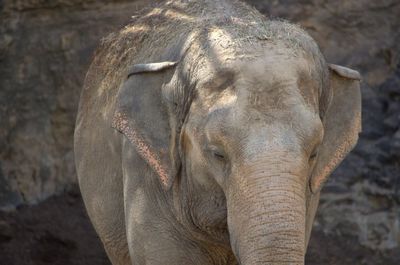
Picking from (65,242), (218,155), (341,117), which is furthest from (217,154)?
(65,242)

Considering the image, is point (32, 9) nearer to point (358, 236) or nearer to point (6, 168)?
point (6, 168)

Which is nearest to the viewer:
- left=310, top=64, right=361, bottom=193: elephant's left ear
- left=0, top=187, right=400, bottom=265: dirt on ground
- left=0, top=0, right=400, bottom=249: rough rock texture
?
left=310, top=64, right=361, bottom=193: elephant's left ear

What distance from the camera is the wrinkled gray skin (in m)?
5.12

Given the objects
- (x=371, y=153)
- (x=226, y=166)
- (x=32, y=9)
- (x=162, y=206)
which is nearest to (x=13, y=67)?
(x=32, y=9)

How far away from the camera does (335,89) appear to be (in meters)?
5.88

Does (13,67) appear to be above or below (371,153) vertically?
above

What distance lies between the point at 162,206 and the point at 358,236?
8.69 ft

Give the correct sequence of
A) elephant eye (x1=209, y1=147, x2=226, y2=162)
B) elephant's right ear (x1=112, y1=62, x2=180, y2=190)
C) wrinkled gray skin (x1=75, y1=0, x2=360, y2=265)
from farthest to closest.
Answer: elephant's right ear (x1=112, y1=62, x2=180, y2=190)
elephant eye (x1=209, y1=147, x2=226, y2=162)
wrinkled gray skin (x1=75, y1=0, x2=360, y2=265)

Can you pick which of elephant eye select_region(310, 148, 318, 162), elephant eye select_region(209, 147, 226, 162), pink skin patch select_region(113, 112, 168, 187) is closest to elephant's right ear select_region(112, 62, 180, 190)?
pink skin patch select_region(113, 112, 168, 187)

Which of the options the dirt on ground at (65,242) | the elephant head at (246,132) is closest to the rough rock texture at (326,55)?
the dirt on ground at (65,242)

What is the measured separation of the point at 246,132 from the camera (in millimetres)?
5199

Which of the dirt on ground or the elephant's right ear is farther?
the dirt on ground

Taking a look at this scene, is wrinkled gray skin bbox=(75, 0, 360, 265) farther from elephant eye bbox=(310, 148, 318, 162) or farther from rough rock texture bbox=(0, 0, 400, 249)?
rough rock texture bbox=(0, 0, 400, 249)

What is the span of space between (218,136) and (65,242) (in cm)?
342
